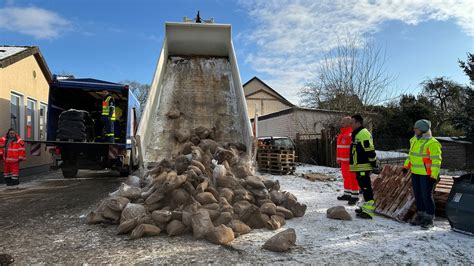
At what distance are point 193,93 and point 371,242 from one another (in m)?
6.03

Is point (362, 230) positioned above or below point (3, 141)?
below

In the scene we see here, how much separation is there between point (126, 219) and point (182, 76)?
18.4 feet

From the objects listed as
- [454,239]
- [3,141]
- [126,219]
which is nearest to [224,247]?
[126,219]

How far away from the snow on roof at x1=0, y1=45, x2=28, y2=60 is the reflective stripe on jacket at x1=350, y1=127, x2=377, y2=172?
1063 cm

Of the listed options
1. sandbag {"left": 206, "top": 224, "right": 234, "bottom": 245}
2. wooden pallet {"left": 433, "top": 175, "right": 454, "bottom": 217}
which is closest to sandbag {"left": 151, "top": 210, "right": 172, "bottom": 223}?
sandbag {"left": 206, "top": 224, "right": 234, "bottom": 245}

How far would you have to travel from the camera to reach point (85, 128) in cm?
1016

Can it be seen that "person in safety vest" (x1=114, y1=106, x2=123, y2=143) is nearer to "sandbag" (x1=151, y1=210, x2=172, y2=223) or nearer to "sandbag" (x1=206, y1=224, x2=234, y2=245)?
"sandbag" (x1=151, y1=210, x2=172, y2=223)

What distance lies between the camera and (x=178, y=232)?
184 inches

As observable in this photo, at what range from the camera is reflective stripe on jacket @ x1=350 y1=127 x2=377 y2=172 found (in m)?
6.02

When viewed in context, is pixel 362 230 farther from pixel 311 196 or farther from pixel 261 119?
pixel 261 119

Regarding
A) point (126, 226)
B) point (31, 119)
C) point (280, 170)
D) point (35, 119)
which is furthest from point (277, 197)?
point (35, 119)

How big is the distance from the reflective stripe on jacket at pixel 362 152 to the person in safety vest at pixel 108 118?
6.70m

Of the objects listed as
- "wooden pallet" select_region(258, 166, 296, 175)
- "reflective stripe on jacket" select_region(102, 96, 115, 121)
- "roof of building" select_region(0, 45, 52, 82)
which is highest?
"roof of building" select_region(0, 45, 52, 82)

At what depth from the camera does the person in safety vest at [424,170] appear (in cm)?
520
